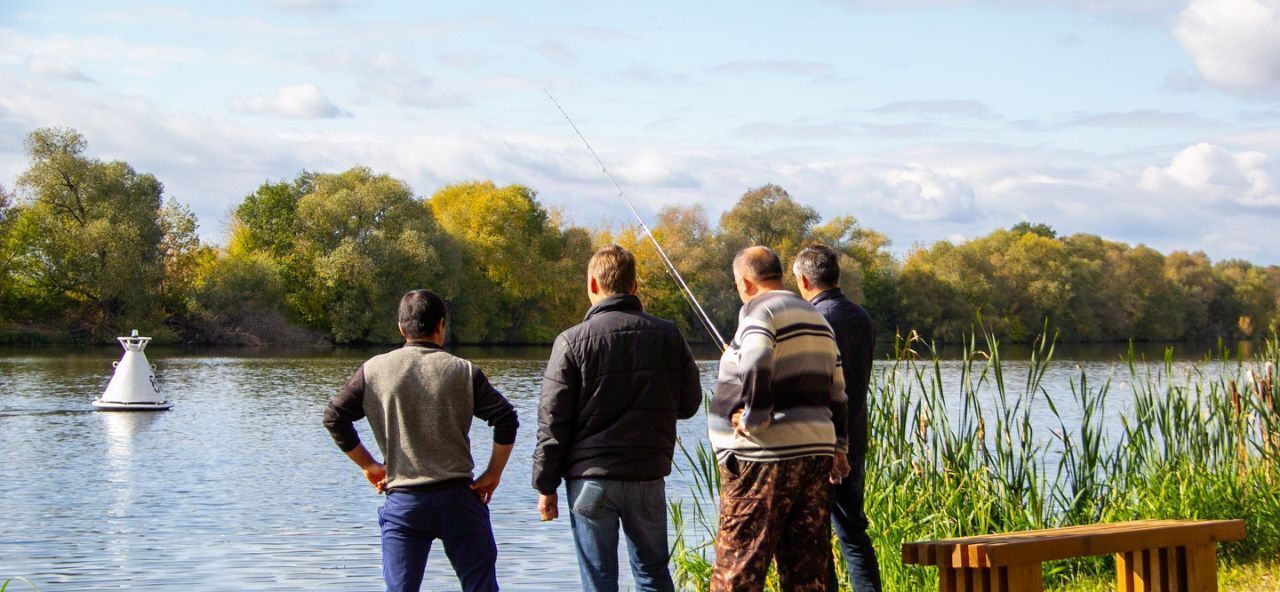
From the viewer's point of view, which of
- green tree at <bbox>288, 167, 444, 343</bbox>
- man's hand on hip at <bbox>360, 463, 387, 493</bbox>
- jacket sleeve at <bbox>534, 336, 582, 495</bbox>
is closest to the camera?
jacket sleeve at <bbox>534, 336, 582, 495</bbox>

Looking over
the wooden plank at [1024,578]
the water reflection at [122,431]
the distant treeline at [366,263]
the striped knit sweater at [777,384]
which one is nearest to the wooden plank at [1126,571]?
the wooden plank at [1024,578]

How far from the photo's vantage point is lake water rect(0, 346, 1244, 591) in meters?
10.1

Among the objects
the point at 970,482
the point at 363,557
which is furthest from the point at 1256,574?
the point at 363,557

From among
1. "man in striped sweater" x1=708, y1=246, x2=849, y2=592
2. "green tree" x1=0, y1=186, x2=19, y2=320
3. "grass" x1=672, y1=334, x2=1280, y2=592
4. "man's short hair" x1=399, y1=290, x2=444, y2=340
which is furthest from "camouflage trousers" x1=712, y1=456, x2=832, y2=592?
"green tree" x1=0, y1=186, x2=19, y2=320

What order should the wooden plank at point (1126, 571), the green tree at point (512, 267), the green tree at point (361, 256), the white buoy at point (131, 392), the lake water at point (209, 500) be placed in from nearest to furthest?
the wooden plank at point (1126, 571)
the lake water at point (209, 500)
the white buoy at point (131, 392)
the green tree at point (361, 256)
the green tree at point (512, 267)

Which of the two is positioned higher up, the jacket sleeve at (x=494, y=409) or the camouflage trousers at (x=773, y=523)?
the jacket sleeve at (x=494, y=409)

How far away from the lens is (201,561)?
1056cm

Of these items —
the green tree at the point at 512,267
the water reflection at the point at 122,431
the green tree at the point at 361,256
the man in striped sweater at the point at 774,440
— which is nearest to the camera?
the man in striped sweater at the point at 774,440

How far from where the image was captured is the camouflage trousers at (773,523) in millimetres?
4250

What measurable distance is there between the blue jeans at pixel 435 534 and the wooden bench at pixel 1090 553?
1415 mm

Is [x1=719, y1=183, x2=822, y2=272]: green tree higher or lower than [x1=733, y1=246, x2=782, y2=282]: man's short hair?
higher

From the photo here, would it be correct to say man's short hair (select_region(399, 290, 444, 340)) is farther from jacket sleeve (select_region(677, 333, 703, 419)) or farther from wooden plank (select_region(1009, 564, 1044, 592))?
wooden plank (select_region(1009, 564, 1044, 592))

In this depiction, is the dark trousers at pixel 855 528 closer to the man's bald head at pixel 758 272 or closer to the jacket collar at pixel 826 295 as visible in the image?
the jacket collar at pixel 826 295

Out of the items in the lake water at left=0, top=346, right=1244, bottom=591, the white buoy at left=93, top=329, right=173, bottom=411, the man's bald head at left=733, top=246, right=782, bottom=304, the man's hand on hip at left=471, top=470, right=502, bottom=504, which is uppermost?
the man's bald head at left=733, top=246, right=782, bottom=304
